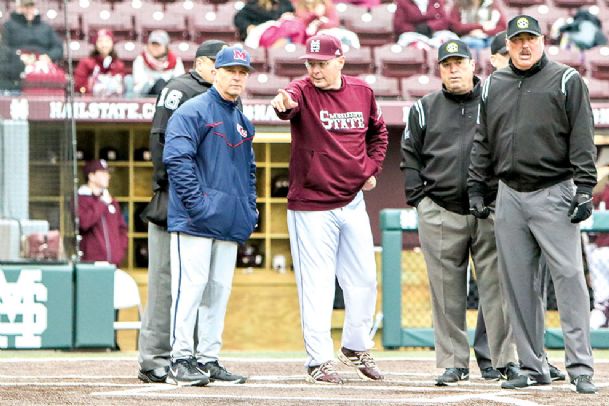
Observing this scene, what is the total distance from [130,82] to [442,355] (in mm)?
6828

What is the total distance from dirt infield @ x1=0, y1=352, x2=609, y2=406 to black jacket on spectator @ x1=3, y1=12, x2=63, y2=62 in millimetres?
3004

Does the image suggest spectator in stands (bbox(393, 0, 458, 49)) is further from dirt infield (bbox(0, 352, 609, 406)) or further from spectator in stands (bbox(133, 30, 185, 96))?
dirt infield (bbox(0, 352, 609, 406))

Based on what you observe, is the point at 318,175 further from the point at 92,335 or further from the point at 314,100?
the point at 92,335

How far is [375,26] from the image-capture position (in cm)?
1477

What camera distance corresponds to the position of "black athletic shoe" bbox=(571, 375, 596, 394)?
582 centimetres

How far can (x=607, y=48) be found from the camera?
46.4ft

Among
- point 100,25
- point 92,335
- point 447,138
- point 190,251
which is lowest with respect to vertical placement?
point 92,335

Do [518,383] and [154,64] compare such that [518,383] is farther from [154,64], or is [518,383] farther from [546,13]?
[546,13]

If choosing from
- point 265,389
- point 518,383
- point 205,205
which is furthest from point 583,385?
point 205,205

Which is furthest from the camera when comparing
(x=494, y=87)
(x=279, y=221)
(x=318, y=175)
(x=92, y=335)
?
(x=279, y=221)

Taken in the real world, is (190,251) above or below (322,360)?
above

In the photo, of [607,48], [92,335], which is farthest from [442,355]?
[607,48]

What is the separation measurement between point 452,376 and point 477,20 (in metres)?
8.66

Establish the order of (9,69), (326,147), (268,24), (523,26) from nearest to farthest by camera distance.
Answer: (523,26)
(326,147)
(9,69)
(268,24)
